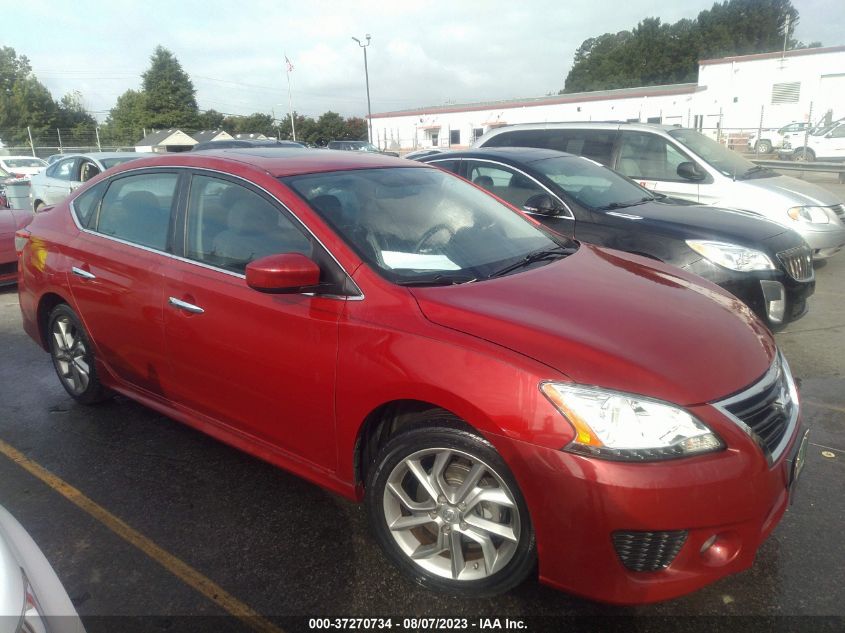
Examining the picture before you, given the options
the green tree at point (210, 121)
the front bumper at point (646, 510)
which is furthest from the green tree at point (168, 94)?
the front bumper at point (646, 510)

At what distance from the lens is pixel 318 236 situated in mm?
2676

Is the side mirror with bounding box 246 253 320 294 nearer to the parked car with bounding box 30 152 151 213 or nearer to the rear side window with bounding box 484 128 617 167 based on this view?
the rear side window with bounding box 484 128 617 167

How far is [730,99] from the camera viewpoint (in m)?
38.2

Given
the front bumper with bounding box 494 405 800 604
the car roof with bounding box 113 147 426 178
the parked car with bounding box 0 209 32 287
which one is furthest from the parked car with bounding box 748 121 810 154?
the front bumper with bounding box 494 405 800 604

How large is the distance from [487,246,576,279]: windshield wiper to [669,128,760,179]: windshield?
506 centimetres

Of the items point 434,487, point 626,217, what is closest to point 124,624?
point 434,487

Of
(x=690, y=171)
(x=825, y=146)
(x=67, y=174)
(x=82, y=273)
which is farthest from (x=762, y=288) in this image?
(x=825, y=146)

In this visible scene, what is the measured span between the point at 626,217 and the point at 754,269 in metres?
1.03

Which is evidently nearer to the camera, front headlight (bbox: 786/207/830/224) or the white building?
front headlight (bbox: 786/207/830/224)

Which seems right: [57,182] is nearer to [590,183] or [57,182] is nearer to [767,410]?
[590,183]

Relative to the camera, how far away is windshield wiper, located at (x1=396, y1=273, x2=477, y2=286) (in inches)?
100

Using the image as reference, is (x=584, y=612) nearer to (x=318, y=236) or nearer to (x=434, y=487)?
(x=434, y=487)

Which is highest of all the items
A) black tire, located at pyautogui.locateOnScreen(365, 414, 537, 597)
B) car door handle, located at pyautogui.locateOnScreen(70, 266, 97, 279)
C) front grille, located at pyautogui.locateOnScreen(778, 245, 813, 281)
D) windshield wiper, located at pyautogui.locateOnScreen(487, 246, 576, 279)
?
windshield wiper, located at pyautogui.locateOnScreen(487, 246, 576, 279)

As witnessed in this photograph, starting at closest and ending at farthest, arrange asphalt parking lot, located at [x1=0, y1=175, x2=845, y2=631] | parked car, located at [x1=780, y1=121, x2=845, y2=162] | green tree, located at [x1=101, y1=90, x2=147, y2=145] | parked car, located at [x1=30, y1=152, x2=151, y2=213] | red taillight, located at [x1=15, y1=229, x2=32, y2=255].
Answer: asphalt parking lot, located at [x1=0, y1=175, x2=845, y2=631] < red taillight, located at [x1=15, y1=229, x2=32, y2=255] < parked car, located at [x1=30, y1=152, x2=151, y2=213] < parked car, located at [x1=780, y1=121, x2=845, y2=162] < green tree, located at [x1=101, y1=90, x2=147, y2=145]
